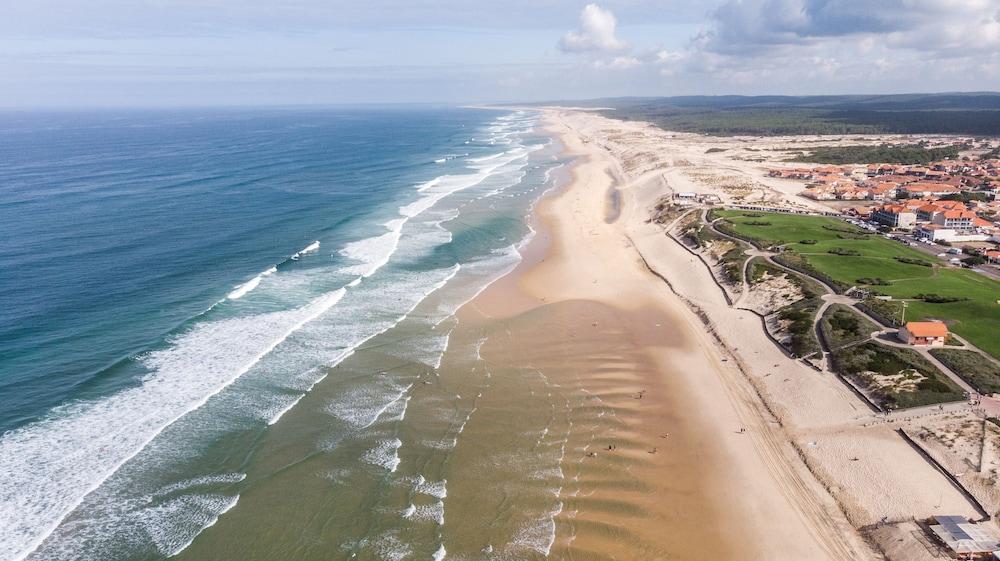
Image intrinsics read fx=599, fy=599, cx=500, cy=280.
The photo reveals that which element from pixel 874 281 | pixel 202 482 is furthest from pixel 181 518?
pixel 874 281

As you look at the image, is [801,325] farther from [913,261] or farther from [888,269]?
[913,261]

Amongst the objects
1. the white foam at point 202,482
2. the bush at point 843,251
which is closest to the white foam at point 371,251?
the white foam at point 202,482

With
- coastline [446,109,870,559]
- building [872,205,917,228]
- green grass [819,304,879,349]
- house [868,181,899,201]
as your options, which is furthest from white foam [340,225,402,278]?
house [868,181,899,201]

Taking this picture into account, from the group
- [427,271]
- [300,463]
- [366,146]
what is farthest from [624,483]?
[366,146]

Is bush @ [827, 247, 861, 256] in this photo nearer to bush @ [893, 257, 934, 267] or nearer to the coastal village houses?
bush @ [893, 257, 934, 267]

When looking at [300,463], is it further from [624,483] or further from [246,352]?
[624,483]
